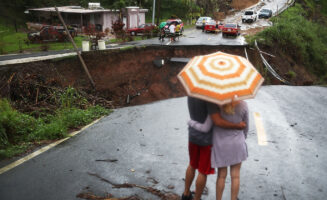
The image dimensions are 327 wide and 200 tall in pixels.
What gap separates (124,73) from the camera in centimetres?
1875

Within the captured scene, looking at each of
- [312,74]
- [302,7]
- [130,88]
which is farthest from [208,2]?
[130,88]

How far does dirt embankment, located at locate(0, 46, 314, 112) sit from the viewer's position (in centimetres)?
1221

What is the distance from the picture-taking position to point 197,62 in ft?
9.57

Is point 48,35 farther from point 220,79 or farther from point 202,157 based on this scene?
point 220,79

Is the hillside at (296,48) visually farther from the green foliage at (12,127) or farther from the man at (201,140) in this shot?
the man at (201,140)

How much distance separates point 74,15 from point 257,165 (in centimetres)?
3547

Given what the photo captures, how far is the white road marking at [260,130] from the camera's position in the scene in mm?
5279

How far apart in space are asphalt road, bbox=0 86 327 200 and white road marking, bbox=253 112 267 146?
0.30ft

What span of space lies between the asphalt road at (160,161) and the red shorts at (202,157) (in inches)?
27.8

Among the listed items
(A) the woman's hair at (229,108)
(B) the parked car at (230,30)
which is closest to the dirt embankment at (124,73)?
(B) the parked car at (230,30)

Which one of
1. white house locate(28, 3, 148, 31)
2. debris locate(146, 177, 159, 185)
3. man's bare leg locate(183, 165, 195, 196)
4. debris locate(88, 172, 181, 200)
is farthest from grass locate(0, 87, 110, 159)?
white house locate(28, 3, 148, 31)

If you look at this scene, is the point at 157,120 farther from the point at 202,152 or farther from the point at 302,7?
the point at 302,7

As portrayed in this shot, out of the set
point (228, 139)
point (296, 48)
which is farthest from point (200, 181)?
point (296, 48)

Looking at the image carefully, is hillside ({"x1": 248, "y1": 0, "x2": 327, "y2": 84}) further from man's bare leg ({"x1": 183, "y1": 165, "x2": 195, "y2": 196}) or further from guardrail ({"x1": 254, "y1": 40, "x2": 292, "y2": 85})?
man's bare leg ({"x1": 183, "y1": 165, "x2": 195, "y2": 196})
